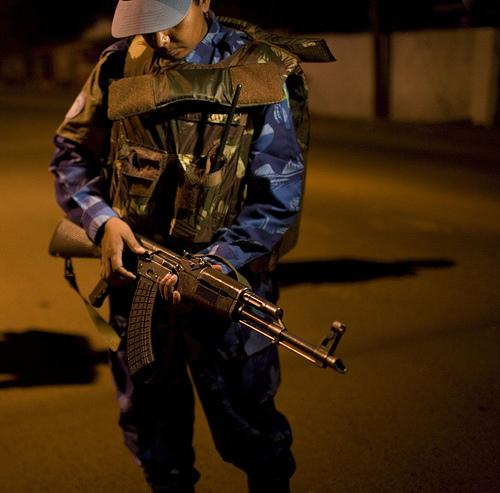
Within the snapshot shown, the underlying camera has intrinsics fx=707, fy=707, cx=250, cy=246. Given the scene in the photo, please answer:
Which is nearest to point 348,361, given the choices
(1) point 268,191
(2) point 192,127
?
(1) point 268,191

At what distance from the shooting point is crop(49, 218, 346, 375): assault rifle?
75.2 inches

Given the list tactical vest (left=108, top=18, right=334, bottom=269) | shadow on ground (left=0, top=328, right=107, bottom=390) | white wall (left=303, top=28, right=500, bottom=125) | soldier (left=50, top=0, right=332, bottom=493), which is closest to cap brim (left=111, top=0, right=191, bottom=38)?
soldier (left=50, top=0, right=332, bottom=493)

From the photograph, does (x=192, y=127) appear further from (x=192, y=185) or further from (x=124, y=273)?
(x=124, y=273)

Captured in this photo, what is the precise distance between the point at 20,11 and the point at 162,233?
49.0 metres

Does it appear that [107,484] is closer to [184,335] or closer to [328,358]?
[184,335]

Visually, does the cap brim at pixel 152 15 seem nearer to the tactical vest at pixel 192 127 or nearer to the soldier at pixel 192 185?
the soldier at pixel 192 185

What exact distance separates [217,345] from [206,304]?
0.29 meters

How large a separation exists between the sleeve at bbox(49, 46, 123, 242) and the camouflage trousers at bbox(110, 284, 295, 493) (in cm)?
33

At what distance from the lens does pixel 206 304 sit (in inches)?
78.6

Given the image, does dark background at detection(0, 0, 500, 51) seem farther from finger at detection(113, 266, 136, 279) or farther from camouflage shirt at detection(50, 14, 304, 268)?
A: finger at detection(113, 266, 136, 279)

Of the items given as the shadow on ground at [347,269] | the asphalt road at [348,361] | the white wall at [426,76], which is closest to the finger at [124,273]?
the asphalt road at [348,361]

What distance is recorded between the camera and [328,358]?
187cm

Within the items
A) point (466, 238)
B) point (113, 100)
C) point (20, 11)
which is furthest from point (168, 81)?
point (20, 11)

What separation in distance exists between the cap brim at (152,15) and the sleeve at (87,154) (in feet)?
0.86
